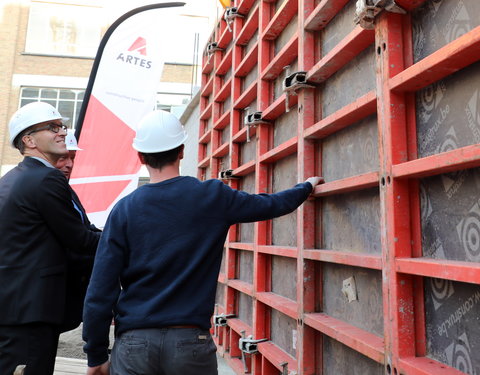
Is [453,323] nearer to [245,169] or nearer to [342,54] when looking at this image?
[342,54]

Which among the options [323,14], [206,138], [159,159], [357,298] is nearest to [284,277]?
[357,298]

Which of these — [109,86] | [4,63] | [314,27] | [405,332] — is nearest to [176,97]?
[4,63]

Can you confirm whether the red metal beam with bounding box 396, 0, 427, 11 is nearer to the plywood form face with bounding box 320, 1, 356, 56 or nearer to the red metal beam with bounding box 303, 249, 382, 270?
the plywood form face with bounding box 320, 1, 356, 56

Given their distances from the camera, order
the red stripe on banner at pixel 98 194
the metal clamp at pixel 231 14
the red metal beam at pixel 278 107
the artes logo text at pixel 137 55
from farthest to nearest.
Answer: the metal clamp at pixel 231 14, the artes logo text at pixel 137 55, the red stripe on banner at pixel 98 194, the red metal beam at pixel 278 107

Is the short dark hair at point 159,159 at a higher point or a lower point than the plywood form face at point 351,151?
lower

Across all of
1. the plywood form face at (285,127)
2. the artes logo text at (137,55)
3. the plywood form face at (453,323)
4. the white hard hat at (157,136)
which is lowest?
the plywood form face at (453,323)

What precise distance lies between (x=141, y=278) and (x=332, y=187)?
1.11 metres

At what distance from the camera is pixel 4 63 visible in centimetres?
1872

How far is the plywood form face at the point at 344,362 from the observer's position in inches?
73.9

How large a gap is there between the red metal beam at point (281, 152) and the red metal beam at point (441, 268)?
4.22 ft

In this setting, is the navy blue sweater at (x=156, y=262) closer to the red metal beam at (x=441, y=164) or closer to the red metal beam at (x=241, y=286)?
the red metal beam at (x=441, y=164)

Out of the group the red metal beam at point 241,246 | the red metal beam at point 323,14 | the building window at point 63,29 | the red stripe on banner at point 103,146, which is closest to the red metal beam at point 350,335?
the red metal beam at point 241,246

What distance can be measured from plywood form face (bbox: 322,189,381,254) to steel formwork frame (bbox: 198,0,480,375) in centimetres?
7

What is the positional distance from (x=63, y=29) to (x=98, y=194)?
62.7ft
